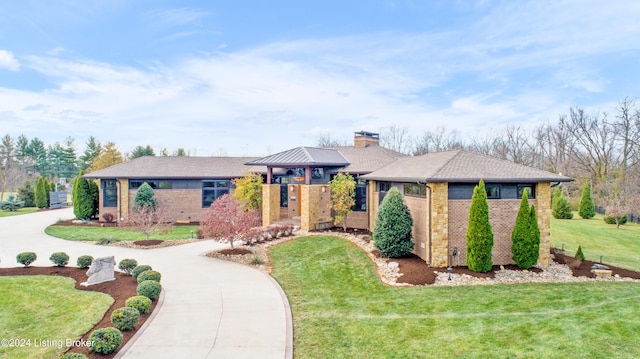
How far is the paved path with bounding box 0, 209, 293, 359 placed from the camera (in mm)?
7539

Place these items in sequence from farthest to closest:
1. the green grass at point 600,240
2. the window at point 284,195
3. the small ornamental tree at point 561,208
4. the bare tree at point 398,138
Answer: the bare tree at point 398,138 < the small ornamental tree at point 561,208 < the window at point 284,195 < the green grass at point 600,240

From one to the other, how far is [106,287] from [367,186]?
1417 cm

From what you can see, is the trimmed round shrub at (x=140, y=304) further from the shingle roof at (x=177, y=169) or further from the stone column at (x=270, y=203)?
the shingle roof at (x=177, y=169)

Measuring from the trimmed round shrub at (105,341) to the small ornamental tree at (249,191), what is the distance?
16267mm

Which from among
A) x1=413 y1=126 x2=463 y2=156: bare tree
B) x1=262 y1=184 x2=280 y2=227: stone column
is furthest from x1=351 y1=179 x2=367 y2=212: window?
x1=413 y1=126 x2=463 y2=156: bare tree

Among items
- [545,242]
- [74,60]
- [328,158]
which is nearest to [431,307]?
[545,242]

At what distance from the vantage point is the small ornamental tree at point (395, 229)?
14812 millimetres

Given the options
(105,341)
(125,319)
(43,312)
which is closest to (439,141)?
(125,319)

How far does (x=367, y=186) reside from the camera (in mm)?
21484

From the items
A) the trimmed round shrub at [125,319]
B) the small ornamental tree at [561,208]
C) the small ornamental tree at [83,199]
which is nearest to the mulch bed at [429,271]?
the trimmed round shrub at [125,319]

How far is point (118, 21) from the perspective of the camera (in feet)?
58.3

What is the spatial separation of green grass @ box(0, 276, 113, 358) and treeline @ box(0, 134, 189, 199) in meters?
41.2

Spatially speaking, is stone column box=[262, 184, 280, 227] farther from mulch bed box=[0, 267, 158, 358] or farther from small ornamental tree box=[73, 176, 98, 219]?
small ornamental tree box=[73, 176, 98, 219]

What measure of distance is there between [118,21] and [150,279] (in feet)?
44.1
